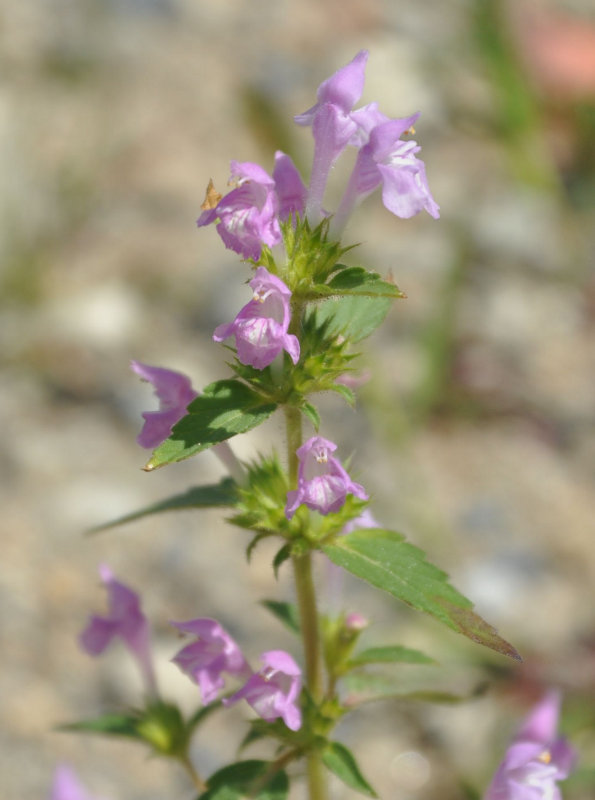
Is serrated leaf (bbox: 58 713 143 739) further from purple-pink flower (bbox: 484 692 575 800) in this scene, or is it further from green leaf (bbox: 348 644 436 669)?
purple-pink flower (bbox: 484 692 575 800)

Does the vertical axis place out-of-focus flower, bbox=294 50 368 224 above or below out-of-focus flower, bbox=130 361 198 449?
above

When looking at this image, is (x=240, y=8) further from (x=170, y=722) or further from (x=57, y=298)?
(x=170, y=722)

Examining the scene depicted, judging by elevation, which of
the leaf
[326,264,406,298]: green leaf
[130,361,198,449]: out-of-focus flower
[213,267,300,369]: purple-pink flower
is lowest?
the leaf

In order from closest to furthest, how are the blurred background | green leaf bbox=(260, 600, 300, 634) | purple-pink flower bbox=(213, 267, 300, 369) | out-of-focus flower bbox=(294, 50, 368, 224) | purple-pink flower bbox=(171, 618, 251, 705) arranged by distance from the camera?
1. purple-pink flower bbox=(213, 267, 300, 369)
2. out-of-focus flower bbox=(294, 50, 368, 224)
3. purple-pink flower bbox=(171, 618, 251, 705)
4. green leaf bbox=(260, 600, 300, 634)
5. the blurred background

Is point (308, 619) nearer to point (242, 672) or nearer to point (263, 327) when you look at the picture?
point (242, 672)

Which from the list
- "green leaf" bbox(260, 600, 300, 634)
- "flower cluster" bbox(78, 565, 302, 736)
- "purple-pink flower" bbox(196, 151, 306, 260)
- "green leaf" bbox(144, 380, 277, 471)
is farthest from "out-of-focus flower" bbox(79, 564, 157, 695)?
"purple-pink flower" bbox(196, 151, 306, 260)

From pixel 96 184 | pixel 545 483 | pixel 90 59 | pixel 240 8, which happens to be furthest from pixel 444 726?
pixel 240 8
